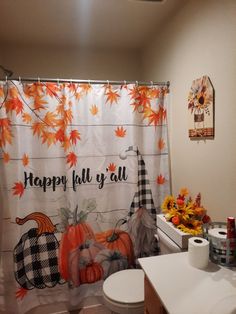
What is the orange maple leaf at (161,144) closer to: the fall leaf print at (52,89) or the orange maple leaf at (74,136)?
the orange maple leaf at (74,136)

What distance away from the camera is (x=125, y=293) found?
1502 mm

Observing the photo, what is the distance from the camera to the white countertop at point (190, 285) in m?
0.90

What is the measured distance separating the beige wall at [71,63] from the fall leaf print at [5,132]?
3.03ft

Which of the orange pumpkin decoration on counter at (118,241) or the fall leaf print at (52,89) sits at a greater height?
the fall leaf print at (52,89)

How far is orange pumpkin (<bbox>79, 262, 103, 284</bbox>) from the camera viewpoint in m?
1.98

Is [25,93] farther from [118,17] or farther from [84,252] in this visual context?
[84,252]

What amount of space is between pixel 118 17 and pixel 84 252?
1920 millimetres

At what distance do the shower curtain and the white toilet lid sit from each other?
35 centimetres

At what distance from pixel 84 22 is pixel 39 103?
787mm

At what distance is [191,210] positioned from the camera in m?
1.48

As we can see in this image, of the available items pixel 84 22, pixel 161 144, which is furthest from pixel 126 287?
pixel 84 22

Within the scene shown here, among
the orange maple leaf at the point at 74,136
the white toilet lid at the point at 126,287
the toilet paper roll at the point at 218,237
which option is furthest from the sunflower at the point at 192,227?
the orange maple leaf at the point at 74,136

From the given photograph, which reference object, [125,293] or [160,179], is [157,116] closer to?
[160,179]

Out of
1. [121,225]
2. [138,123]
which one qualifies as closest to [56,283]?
[121,225]
